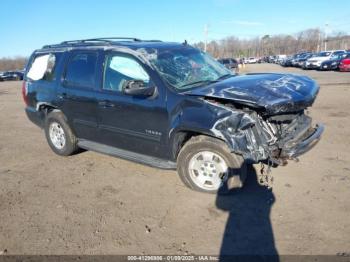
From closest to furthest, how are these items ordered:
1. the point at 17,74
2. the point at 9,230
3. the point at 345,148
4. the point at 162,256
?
the point at 162,256
the point at 9,230
the point at 345,148
the point at 17,74

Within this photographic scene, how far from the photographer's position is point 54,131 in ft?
20.7

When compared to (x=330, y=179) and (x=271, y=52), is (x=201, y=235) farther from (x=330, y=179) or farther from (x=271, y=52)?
(x=271, y=52)

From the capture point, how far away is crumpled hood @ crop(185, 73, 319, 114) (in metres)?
3.91

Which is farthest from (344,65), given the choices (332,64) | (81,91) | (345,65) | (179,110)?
(179,110)

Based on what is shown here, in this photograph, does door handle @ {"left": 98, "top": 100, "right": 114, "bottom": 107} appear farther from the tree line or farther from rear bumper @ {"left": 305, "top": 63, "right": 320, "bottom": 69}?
the tree line

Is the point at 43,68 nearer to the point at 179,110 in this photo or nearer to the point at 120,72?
the point at 120,72

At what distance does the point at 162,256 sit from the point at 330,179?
2.81 meters

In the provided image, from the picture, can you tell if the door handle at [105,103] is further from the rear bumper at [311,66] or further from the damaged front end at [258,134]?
the rear bumper at [311,66]

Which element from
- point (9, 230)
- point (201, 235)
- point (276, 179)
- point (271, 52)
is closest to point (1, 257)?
point (9, 230)

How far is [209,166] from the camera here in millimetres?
4355

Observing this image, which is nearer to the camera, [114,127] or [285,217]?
[285,217]

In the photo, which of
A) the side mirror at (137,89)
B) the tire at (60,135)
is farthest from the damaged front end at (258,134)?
the tire at (60,135)

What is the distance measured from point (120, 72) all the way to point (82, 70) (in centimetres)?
92

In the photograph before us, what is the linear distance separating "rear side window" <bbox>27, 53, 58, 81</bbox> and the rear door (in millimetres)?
451
